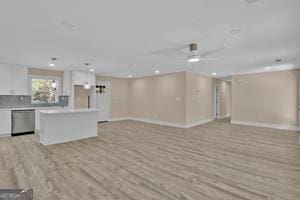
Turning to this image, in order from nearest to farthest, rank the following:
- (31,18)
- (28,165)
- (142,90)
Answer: (31,18), (28,165), (142,90)

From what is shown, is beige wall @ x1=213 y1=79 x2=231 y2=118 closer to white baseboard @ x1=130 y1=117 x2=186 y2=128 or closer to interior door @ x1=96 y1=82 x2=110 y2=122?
white baseboard @ x1=130 y1=117 x2=186 y2=128

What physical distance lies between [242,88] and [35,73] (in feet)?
29.3

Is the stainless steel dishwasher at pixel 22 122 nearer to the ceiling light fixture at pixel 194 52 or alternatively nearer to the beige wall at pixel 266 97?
the ceiling light fixture at pixel 194 52

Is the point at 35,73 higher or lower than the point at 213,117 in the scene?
higher

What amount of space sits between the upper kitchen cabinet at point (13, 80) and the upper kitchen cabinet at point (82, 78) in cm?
164

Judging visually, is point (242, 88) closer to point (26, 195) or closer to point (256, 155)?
point (256, 155)

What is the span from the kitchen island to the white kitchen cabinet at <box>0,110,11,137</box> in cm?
165

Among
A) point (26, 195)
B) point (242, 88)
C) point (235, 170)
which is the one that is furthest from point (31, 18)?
point (242, 88)

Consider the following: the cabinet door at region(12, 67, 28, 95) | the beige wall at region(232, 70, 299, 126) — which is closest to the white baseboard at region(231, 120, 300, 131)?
the beige wall at region(232, 70, 299, 126)

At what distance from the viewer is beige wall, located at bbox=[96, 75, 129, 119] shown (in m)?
8.90

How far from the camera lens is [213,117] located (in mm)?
9164

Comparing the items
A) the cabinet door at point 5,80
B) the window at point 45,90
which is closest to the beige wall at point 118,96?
the window at point 45,90

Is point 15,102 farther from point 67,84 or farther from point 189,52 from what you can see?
point 189,52

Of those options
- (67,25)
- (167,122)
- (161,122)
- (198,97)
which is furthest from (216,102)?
(67,25)
